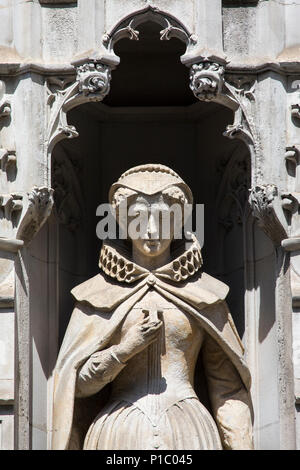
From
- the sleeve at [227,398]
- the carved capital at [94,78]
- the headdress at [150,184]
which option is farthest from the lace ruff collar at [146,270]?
the carved capital at [94,78]

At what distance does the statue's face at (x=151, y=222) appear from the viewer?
1689 centimetres

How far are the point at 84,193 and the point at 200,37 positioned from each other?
5.54ft

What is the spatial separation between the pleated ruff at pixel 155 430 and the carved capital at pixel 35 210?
4.36 feet

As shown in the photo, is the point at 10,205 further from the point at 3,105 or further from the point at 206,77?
the point at 206,77

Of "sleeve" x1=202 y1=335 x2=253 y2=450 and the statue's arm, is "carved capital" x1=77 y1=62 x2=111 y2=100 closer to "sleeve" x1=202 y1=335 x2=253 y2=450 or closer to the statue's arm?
the statue's arm

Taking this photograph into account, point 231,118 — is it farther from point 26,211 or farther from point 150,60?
point 26,211

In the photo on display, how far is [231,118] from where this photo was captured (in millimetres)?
17922

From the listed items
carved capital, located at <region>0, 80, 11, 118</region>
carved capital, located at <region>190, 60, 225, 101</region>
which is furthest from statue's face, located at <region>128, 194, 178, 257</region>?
carved capital, located at <region>0, 80, 11, 118</region>

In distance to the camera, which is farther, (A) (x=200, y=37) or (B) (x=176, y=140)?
(B) (x=176, y=140)

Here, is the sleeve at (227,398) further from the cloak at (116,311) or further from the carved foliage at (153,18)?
the carved foliage at (153,18)

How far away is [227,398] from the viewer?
16875 mm

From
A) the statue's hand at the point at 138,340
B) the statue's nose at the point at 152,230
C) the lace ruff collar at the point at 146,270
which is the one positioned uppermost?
the statue's nose at the point at 152,230

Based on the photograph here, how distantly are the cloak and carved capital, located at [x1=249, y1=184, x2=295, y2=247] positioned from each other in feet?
1.88
